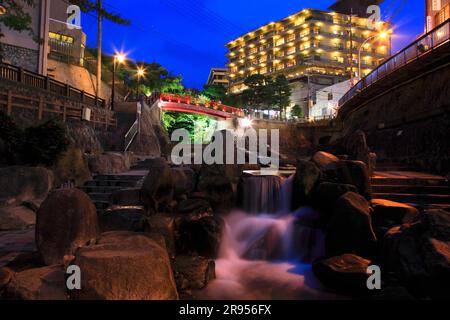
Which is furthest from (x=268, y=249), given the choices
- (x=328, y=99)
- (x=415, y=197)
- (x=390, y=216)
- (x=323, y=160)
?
(x=328, y=99)

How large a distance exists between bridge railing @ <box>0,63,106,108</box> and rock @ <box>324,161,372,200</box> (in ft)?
57.6

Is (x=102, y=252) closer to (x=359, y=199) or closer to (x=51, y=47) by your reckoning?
(x=359, y=199)

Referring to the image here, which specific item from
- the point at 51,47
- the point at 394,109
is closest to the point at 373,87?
the point at 394,109

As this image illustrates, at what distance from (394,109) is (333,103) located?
114 ft

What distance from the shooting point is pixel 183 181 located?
10.9 m

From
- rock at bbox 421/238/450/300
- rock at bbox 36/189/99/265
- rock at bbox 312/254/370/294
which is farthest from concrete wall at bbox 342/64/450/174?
rock at bbox 36/189/99/265

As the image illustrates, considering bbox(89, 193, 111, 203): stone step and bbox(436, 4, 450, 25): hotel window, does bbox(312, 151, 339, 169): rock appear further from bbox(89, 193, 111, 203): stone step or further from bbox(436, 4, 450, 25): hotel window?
bbox(436, 4, 450, 25): hotel window

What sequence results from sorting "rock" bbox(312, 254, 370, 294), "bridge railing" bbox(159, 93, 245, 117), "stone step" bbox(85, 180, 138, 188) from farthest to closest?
"bridge railing" bbox(159, 93, 245, 117) → "stone step" bbox(85, 180, 138, 188) → "rock" bbox(312, 254, 370, 294)

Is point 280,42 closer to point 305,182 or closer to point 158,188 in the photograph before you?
point 305,182

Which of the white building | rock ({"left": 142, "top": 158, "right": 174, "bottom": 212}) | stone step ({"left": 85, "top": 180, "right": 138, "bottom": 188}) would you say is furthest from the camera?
the white building

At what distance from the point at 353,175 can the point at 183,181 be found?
674cm

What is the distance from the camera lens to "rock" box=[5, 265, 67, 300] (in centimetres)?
418
